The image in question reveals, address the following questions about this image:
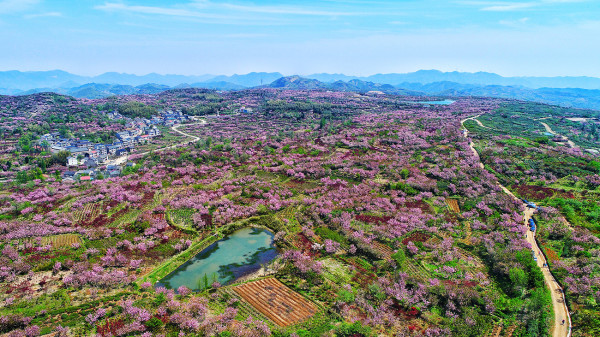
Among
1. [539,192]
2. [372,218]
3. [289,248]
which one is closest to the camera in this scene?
[289,248]

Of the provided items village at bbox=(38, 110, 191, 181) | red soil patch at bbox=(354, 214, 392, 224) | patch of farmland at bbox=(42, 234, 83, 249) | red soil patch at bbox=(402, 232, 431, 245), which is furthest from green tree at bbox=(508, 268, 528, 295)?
village at bbox=(38, 110, 191, 181)

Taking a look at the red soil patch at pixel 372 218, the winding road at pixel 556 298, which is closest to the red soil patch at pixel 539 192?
the winding road at pixel 556 298

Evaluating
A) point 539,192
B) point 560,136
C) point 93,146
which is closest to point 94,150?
point 93,146

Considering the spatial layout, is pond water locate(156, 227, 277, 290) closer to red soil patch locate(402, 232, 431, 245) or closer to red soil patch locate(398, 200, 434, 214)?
red soil patch locate(402, 232, 431, 245)

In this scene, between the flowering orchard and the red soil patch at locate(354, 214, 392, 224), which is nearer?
the flowering orchard

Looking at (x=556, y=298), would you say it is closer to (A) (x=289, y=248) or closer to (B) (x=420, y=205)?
(B) (x=420, y=205)

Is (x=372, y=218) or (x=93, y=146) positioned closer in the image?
(x=372, y=218)
